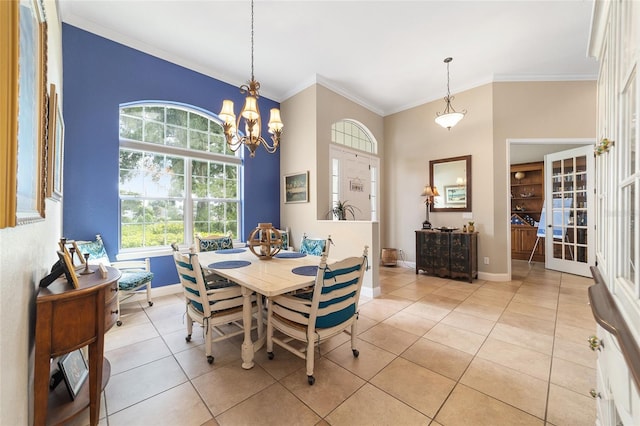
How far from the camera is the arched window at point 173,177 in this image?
11.1 feet

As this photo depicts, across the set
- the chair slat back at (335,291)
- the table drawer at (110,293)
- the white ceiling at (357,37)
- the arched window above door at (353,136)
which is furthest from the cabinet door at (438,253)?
the table drawer at (110,293)

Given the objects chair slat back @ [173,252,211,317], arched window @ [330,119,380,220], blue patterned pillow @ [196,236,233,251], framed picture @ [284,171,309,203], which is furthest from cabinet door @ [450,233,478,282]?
chair slat back @ [173,252,211,317]

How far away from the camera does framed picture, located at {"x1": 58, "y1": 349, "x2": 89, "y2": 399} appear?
4.86 ft

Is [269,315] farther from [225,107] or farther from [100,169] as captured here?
[100,169]

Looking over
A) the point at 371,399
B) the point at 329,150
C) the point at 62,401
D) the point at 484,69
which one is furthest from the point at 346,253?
the point at 484,69

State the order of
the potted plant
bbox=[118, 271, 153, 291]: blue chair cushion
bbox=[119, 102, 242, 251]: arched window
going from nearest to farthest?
bbox=[118, 271, 153, 291]: blue chair cushion, bbox=[119, 102, 242, 251]: arched window, the potted plant

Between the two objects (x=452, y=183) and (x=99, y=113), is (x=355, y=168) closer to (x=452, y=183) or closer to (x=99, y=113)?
Result: (x=452, y=183)

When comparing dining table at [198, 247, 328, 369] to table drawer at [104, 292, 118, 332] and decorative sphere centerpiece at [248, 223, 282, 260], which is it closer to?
decorative sphere centerpiece at [248, 223, 282, 260]

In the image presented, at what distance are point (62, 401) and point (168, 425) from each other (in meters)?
0.63

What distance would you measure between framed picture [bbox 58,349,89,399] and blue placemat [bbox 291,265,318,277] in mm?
1492

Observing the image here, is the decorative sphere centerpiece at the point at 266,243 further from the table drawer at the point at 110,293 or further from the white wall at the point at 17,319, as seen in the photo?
the white wall at the point at 17,319

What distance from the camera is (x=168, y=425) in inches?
56.0

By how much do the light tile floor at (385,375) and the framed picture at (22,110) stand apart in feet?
4.49

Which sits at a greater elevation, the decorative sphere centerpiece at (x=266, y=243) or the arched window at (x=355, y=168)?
the arched window at (x=355, y=168)
